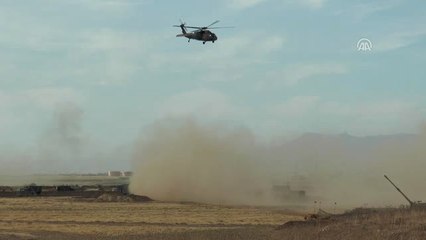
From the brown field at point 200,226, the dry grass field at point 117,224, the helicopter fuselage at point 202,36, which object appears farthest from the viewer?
the helicopter fuselage at point 202,36

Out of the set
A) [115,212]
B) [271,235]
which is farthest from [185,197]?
[271,235]

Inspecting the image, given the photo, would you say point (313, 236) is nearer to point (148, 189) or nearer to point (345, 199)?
point (345, 199)

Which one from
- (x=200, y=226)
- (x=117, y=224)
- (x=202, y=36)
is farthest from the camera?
(x=202, y=36)

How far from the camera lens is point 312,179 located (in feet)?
447

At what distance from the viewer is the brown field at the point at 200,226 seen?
39781 millimetres

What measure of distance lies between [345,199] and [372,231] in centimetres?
6438

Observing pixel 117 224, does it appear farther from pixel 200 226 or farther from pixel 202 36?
pixel 202 36

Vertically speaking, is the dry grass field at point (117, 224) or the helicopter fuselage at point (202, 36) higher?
the helicopter fuselage at point (202, 36)

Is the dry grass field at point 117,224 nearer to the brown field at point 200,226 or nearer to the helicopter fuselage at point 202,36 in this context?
the brown field at point 200,226

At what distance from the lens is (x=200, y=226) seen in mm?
54250

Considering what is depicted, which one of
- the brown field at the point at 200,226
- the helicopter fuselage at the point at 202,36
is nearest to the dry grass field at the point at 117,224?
the brown field at the point at 200,226

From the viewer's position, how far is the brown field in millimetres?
39781

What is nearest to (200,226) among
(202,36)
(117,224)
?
(117,224)

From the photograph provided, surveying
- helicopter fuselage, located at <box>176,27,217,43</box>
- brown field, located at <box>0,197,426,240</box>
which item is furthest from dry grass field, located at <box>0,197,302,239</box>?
helicopter fuselage, located at <box>176,27,217,43</box>
